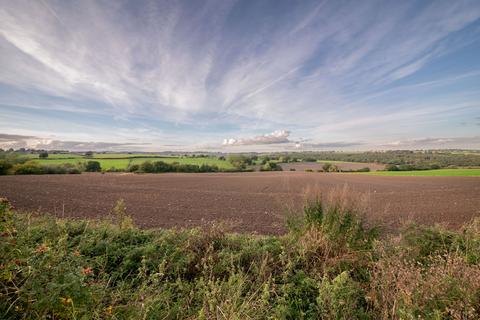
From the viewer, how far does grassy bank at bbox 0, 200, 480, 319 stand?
2557 millimetres

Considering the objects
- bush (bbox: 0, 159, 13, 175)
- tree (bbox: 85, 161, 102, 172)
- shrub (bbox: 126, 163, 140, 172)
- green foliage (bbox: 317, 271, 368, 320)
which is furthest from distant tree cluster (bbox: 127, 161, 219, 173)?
green foliage (bbox: 317, 271, 368, 320)

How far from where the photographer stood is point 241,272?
150 inches

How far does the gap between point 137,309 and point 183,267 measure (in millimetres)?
1553

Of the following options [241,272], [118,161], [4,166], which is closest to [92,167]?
[118,161]

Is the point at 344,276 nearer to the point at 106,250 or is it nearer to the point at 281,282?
the point at 281,282

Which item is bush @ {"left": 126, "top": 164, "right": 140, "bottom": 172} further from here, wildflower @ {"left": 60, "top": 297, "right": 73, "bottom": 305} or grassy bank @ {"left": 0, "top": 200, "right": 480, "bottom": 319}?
wildflower @ {"left": 60, "top": 297, "right": 73, "bottom": 305}

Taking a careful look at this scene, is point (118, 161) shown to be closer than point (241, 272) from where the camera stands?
No

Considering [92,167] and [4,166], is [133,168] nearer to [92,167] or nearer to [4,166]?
[92,167]

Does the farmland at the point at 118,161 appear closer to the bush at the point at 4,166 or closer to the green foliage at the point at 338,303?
the bush at the point at 4,166

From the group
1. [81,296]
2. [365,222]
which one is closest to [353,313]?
[365,222]

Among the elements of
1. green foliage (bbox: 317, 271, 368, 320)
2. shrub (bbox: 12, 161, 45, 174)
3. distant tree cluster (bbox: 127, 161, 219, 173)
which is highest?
green foliage (bbox: 317, 271, 368, 320)

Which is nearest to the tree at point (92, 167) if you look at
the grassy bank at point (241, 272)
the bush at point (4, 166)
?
the bush at point (4, 166)

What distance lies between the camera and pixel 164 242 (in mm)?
5117

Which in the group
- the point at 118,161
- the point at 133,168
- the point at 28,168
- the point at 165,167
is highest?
the point at 28,168
